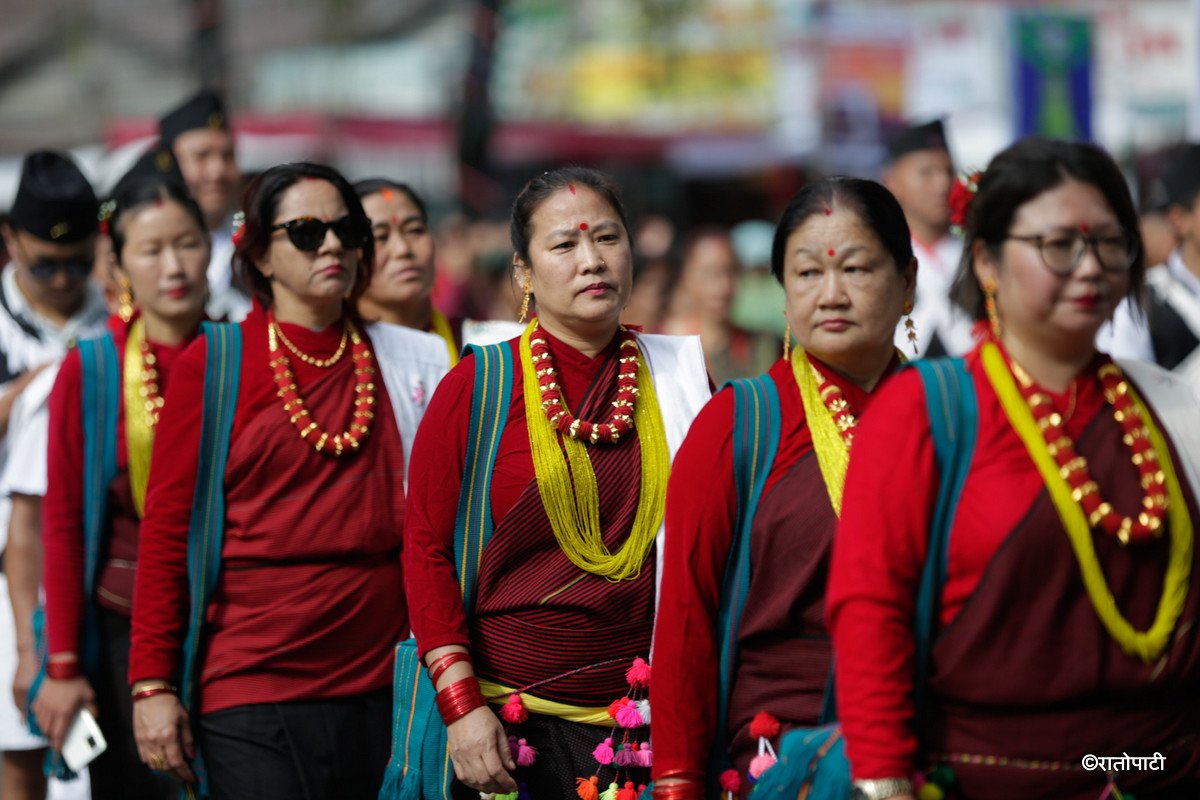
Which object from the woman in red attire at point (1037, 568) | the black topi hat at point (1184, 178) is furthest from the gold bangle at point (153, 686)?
the black topi hat at point (1184, 178)

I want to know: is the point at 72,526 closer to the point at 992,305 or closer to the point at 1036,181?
the point at 992,305

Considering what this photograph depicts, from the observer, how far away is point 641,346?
13.2ft

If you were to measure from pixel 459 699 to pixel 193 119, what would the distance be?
14.1ft

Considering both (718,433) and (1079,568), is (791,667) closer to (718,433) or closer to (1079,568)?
(718,433)

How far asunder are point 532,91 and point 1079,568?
19.9m

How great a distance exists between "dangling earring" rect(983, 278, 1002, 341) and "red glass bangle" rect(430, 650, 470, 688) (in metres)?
1.44

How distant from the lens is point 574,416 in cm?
385

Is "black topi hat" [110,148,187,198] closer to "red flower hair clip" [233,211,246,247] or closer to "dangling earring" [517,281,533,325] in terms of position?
"red flower hair clip" [233,211,246,247]

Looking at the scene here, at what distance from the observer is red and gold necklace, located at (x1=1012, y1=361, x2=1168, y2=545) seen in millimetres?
2773

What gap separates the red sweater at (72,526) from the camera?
4.77 m

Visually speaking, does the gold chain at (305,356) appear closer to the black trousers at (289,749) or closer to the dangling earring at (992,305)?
the black trousers at (289,749)

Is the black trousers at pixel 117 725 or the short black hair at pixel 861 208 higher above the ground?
the short black hair at pixel 861 208

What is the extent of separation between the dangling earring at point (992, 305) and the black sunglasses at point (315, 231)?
2.02 metres

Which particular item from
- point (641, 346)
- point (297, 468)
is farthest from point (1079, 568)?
point (297, 468)
